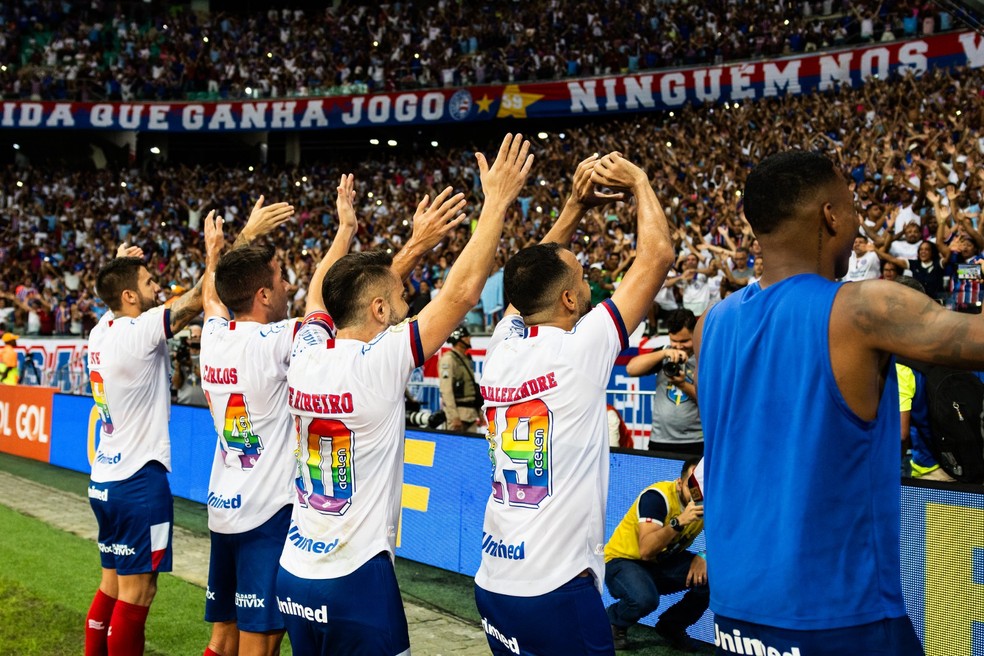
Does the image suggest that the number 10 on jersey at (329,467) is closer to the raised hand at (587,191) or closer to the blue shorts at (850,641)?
the raised hand at (587,191)

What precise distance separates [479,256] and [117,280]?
279cm

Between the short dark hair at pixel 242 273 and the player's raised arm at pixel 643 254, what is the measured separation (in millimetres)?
1812

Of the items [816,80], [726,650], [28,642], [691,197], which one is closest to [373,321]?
[726,650]

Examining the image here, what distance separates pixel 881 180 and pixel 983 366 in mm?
13648

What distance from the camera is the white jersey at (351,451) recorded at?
3.31 meters

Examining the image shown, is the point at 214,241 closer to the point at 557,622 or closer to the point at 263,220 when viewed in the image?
the point at 263,220

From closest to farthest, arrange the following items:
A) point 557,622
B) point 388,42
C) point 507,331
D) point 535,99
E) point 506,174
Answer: point 557,622, point 506,174, point 507,331, point 535,99, point 388,42

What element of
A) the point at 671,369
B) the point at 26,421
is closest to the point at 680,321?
the point at 671,369

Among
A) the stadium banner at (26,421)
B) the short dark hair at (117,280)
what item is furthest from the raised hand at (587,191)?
the stadium banner at (26,421)

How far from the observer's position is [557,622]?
3043 millimetres

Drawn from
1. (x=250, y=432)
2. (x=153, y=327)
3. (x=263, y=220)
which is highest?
(x=263, y=220)

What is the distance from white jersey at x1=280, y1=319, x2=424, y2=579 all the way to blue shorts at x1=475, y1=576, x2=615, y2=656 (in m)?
0.52

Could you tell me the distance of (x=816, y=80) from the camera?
24.8 m

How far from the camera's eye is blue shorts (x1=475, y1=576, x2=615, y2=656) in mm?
3020
